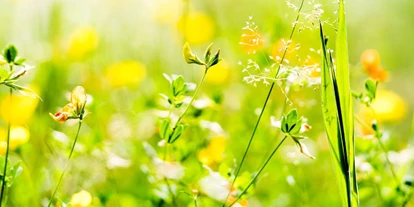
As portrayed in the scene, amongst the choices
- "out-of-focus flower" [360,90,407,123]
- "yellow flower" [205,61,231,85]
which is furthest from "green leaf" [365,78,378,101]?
"yellow flower" [205,61,231,85]

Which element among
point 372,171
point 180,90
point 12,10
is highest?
point 180,90

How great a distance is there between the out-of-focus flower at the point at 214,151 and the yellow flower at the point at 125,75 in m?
0.66

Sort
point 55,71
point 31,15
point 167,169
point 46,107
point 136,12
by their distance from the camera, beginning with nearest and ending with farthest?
point 167,169 < point 46,107 < point 55,71 < point 31,15 < point 136,12

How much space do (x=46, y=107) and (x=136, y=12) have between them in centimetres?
106

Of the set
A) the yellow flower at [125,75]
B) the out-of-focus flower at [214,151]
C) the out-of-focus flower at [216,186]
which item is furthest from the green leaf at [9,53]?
the yellow flower at [125,75]

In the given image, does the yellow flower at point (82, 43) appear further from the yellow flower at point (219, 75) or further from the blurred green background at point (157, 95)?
the yellow flower at point (219, 75)

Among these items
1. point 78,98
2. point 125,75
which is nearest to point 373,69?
point 78,98

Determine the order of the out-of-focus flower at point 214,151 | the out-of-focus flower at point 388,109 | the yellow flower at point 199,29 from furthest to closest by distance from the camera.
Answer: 1. the yellow flower at point 199,29
2. the out-of-focus flower at point 388,109
3. the out-of-focus flower at point 214,151

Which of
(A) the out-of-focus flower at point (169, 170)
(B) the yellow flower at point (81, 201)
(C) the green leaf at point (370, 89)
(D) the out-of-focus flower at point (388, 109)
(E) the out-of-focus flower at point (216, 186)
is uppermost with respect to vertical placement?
(C) the green leaf at point (370, 89)

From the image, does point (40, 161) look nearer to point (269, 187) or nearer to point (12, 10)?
point (269, 187)

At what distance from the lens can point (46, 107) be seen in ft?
5.24

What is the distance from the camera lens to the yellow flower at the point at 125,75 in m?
1.81

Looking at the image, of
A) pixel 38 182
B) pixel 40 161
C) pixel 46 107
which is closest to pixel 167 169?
pixel 38 182

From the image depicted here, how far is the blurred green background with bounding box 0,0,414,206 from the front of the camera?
1199mm
